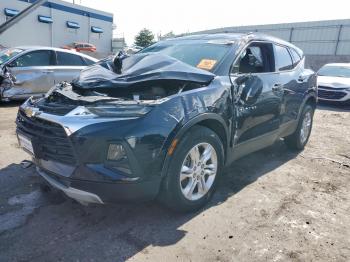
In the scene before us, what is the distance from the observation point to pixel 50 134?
2.83 metres

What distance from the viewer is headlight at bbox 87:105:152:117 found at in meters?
2.75

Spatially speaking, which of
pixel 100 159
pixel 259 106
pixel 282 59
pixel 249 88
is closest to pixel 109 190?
pixel 100 159

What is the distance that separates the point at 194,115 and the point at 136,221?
1.14m

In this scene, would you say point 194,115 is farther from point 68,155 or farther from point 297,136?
point 297,136

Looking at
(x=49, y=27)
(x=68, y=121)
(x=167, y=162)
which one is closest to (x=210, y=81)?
(x=167, y=162)

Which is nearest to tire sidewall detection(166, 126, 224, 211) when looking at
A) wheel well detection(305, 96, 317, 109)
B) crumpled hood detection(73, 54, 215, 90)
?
crumpled hood detection(73, 54, 215, 90)

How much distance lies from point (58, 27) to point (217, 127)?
3393cm

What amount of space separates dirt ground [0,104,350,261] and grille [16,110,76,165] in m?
0.66

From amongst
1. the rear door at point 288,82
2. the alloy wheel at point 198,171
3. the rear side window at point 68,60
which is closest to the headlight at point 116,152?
the alloy wheel at point 198,171

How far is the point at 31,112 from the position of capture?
123 inches

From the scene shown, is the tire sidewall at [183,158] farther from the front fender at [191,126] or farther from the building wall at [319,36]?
the building wall at [319,36]

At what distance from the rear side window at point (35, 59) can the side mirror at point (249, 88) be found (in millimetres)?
6061

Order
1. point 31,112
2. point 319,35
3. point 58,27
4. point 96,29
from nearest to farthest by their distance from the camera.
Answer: point 31,112, point 319,35, point 58,27, point 96,29

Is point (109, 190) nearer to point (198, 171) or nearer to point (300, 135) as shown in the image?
point (198, 171)
